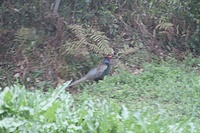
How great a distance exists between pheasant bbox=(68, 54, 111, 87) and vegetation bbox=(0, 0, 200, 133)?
0.44 ft

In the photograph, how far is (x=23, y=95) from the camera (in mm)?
4582

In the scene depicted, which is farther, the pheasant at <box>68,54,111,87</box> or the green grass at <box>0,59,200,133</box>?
the pheasant at <box>68,54,111,87</box>

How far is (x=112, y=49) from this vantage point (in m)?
9.34

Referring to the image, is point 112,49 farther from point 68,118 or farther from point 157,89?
point 68,118

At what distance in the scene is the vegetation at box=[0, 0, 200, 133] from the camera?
720 centimetres

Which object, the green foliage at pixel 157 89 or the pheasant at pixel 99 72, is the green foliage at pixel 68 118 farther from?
the pheasant at pixel 99 72

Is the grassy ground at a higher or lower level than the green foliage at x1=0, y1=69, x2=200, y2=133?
lower

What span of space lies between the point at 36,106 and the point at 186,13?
6529 millimetres

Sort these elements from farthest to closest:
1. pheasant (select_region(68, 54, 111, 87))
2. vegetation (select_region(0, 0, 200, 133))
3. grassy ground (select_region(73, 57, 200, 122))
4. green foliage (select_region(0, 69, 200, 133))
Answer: pheasant (select_region(68, 54, 111, 87)), vegetation (select_region(0, 0, 200, 133)), grassy ground (select_region(73, 57, 200, 122)), green foliage (select_region(0, 69, 200, 133))

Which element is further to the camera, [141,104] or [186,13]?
[186,13]

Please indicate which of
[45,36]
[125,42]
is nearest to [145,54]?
[125,42]

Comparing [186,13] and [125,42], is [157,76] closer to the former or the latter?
[125,42]

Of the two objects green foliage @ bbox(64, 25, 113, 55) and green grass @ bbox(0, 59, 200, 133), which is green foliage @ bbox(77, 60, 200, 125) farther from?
green grass @ bbox(0, 59, 200, 133)

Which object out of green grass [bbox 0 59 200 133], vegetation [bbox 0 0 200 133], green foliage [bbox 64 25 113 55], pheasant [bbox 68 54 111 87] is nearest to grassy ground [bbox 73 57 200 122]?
vegetation [bbox 0 0 200 133]
